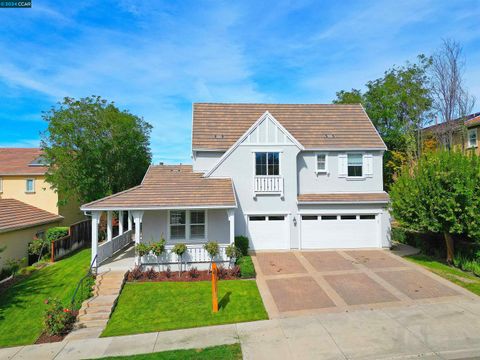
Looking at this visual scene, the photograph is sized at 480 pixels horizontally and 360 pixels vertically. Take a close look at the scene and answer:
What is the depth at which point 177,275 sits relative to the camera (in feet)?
46.8

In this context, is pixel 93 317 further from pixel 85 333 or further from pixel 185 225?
pixel 185 225

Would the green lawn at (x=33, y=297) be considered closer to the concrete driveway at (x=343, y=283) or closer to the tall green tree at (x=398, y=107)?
the concrete driveway at (x=343, y=283)

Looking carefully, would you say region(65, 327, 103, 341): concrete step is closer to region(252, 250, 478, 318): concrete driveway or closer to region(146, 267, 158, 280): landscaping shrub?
region(146, 267, 158, 280): landscaping shrub

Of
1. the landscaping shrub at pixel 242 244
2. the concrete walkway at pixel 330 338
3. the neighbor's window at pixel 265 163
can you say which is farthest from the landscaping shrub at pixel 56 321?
the neighbor's window at pixel 265 163

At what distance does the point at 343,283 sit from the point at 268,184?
7.43 metres

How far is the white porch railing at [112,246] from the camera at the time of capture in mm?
14805

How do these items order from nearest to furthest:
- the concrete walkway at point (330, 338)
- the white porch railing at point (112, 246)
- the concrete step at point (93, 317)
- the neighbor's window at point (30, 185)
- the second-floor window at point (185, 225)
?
the concrete walkway at point (330, 338), the concrete step at point (93, 317), the white porch railing at point (112, 246), the second-floor window at point (185, 225), the neighbor's window at point (30, 185)

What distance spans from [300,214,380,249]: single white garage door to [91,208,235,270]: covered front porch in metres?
5.38

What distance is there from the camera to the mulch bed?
13.8 m

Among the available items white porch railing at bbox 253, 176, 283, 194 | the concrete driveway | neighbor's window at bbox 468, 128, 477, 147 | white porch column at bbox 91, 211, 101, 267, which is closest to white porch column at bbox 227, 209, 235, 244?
the concrete driveway

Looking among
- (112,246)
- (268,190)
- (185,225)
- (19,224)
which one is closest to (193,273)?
(185,225)

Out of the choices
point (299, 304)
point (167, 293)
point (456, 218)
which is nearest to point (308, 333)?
point (299, 304)

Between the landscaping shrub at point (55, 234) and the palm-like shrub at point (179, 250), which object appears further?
the landscaping shrub at point (55, 234)

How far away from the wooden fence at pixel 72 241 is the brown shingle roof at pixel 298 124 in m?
10.8
